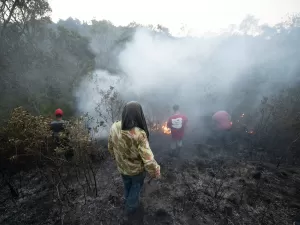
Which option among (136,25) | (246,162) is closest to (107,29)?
(136,25)

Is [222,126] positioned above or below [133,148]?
below

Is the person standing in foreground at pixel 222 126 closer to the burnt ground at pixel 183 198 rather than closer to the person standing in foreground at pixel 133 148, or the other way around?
the burnt ground at pixel 183 198

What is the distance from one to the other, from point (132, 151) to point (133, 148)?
0.20ft

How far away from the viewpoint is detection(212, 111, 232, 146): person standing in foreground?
7094 millimetres

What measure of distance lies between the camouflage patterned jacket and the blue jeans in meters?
0.13

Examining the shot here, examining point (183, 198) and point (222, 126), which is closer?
point (183, 198)

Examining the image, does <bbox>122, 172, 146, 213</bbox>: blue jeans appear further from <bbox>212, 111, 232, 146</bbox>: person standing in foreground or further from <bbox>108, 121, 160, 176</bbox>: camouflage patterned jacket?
<bbox>212, 111, 232, 146</bbox>: person standing in foreground

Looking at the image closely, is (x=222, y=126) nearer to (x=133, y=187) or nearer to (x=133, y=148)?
(x=133, y=187)

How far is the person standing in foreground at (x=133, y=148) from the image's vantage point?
9.34 feet

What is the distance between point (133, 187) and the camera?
3287 mm

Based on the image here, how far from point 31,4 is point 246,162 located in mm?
15462

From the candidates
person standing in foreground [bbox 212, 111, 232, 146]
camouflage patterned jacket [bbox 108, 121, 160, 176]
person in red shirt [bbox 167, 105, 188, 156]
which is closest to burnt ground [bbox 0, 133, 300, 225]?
person in red shirt [bbox 167, 105, 188, 156]

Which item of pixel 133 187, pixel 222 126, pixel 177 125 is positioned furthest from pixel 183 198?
pixel 222 126

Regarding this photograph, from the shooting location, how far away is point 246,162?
19.7ft
